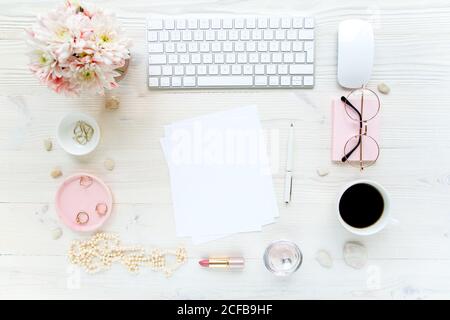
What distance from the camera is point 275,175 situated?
2.51 ft

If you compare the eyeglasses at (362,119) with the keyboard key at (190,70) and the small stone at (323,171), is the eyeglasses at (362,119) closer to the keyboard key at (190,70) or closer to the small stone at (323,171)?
the small stone at (323,171)

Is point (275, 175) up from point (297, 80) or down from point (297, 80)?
down

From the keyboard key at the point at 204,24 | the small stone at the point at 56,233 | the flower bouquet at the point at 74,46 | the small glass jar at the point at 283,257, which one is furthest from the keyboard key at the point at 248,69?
the small stone at the point at 56,233

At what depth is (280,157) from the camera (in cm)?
76

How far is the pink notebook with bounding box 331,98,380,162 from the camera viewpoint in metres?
0.75

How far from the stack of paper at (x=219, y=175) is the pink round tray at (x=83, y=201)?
0.14m

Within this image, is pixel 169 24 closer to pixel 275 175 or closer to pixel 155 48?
pixel 155 48

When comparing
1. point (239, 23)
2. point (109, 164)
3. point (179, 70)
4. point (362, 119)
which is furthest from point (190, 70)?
point (362, 119)

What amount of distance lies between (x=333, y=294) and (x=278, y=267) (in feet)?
0.40

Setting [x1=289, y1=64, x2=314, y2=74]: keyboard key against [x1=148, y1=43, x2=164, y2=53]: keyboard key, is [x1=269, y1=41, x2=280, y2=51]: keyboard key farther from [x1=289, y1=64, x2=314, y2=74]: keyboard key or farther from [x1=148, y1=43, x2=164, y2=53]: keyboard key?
[x1=148, y1=43, x2=164, y2=53]: keyboard key

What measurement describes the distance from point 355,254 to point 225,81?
41cm

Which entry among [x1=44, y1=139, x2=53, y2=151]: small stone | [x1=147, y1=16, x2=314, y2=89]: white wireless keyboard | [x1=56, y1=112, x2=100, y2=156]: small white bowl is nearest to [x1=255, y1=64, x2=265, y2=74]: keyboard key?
[x1=147, y1=16, x2=314, y2=89]: white wireless keyboard

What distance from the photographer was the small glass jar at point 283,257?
0.75m
